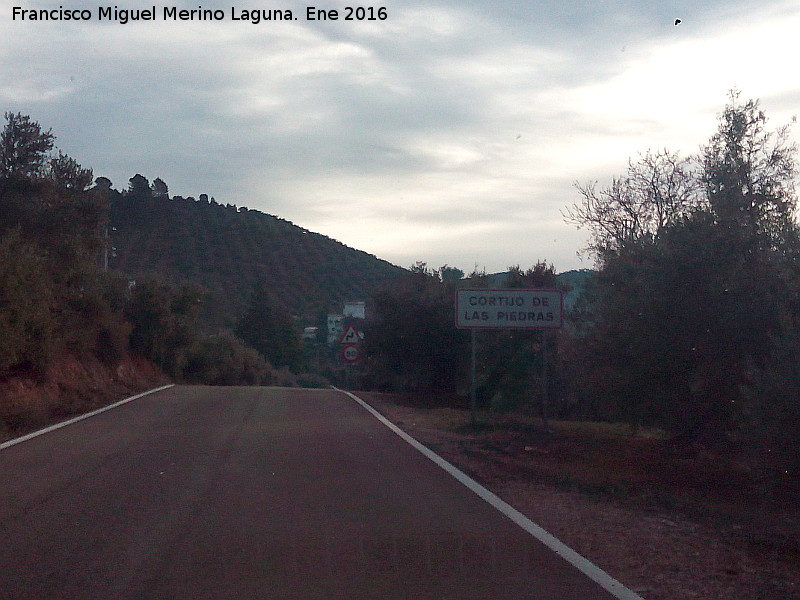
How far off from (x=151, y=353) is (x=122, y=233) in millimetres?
56965

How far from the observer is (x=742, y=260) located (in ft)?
49.3

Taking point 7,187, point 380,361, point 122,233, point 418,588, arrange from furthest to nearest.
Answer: point 122,233 → point 380,361 → point 7,187 → point 418,588

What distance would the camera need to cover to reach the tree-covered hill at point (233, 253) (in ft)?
317

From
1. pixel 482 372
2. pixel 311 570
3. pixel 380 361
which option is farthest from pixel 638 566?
pixel 380 361

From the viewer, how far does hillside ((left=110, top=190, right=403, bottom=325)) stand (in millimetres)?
96500

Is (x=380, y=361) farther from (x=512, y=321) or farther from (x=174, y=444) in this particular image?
(x=174, y=444)

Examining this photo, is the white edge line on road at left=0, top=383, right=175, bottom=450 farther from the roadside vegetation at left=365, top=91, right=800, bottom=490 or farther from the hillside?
the hillside

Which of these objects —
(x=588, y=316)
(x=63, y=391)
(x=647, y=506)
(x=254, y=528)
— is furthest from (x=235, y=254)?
(x=254, y=528)

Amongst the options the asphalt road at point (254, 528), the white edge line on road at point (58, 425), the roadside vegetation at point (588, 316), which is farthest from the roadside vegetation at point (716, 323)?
the white edge line on road at point (58, 425)

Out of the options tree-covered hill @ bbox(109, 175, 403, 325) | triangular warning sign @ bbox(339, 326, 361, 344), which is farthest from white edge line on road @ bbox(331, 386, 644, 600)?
tree-covered hill @ bbox(109, 175, 403, 325)

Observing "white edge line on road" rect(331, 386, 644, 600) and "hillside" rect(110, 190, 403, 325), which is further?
"hillside" rect(110, 190, 403, 325)

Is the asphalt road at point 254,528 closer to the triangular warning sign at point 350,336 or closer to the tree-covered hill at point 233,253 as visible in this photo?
the triangular warning sign at point 350,336

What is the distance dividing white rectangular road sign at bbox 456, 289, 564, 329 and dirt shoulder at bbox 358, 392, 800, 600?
7.66 ft

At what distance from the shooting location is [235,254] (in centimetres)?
10531
